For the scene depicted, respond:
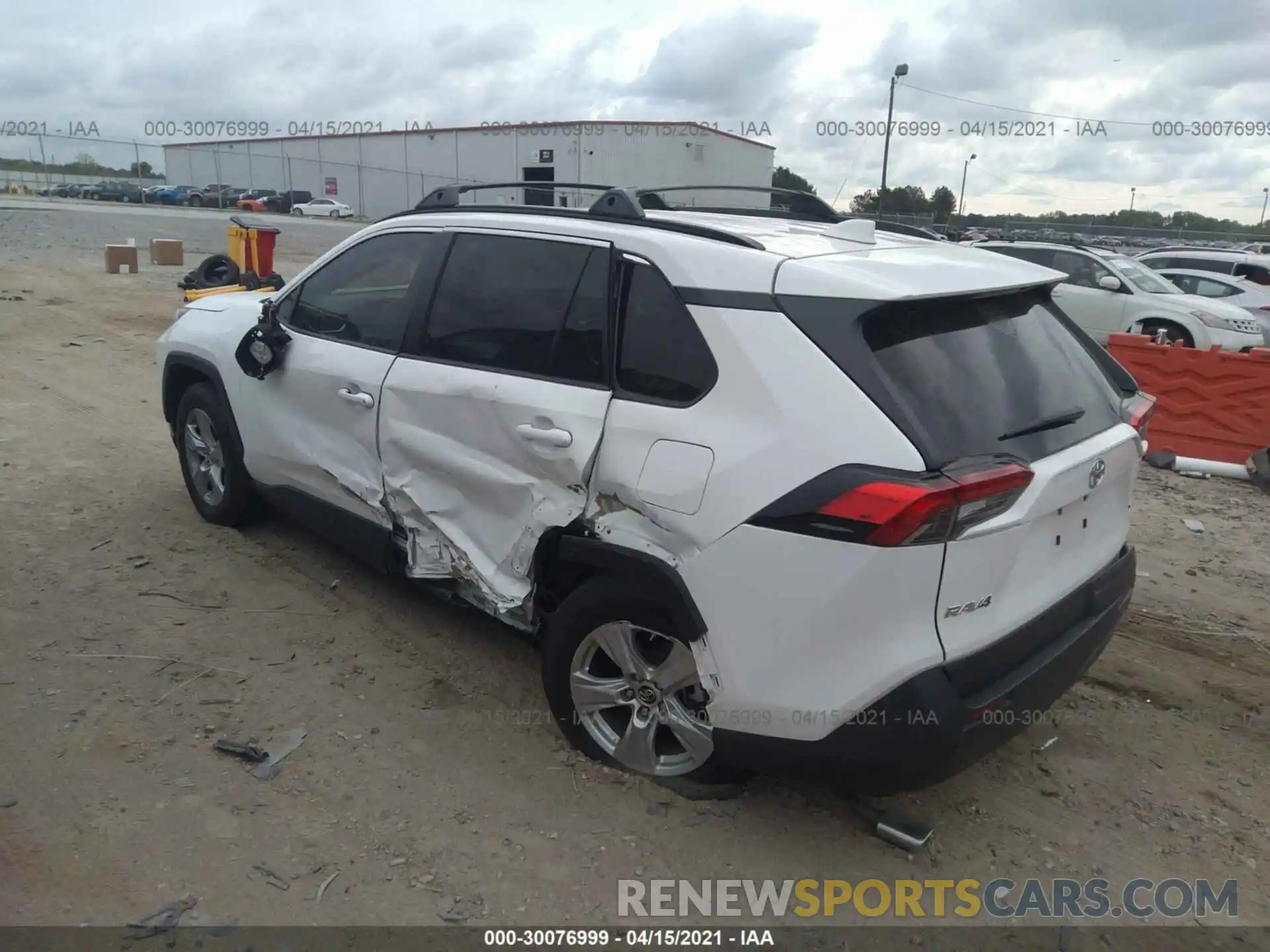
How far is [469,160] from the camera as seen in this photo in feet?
160

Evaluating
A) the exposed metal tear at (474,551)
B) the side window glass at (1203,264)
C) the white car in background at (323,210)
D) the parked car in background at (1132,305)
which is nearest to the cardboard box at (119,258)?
the parked car in background at (1132,305)

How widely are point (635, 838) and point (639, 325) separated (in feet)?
5.47

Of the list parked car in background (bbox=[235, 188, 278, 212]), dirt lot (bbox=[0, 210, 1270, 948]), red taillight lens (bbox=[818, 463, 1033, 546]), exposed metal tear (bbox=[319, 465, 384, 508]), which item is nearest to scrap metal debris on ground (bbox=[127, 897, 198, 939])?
dirt lot (bbox=[0, 210, 1270, 948])

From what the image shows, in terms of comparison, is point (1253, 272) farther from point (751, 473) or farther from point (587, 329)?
point (751, 473)

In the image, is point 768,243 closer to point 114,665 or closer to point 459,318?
point 459,318

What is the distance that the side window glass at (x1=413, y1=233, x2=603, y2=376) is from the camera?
11.0 feet

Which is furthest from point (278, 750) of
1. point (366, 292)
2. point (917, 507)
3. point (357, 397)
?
point (917, 507)

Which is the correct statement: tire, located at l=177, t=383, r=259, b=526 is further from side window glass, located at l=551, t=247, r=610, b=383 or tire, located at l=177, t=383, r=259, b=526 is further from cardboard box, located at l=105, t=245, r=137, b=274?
cardboard box, located at l=105, t=245, r=137, b=274

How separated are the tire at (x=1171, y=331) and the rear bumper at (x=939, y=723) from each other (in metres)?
11.2

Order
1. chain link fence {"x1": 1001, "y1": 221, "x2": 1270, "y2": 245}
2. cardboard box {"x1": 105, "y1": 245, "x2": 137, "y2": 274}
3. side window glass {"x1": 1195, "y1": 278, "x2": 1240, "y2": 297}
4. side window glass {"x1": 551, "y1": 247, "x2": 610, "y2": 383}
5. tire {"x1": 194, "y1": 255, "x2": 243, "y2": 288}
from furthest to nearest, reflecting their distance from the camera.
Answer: chain link fence {"x1": 1001, "y1": 221, "x2": 1270, "y2": 245} < cardboard box {"x1": 105, "y1": 245, "x2": 137, "y2": 274} < side window glass {"x1": 1195, "y1": 278, "x2": 1240, "y2": 297} < tire {"x1": 194, "y1": 255, "x2": 243, "y2": 288} < side window glass {"x1": 551, "y1": 247, "x2": 610, "y2": 383}

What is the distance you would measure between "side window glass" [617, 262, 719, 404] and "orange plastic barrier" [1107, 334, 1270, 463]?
5772 millimetres
